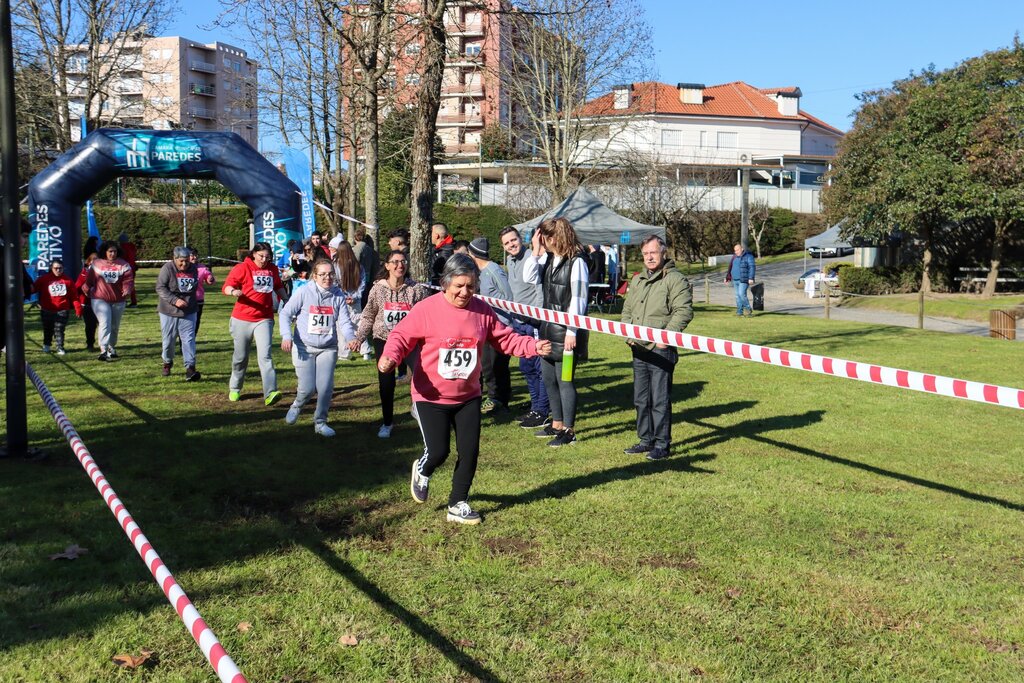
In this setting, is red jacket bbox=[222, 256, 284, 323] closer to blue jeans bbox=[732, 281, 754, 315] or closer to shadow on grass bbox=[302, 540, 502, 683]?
shadow on grass bbox=[302, 540, 502, 683]

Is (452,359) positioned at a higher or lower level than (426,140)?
lower

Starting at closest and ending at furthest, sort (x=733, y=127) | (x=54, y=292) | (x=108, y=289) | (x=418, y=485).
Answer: (x=418, y=485), (x=108, y=289), (x=54, y=292), (x=733, y=127)

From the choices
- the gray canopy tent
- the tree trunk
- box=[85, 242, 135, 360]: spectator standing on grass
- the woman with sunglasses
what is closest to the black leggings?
the woman with sunglasses

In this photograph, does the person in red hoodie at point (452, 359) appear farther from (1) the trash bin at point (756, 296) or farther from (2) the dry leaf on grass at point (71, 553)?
(1) the trash bin at point (756, 296)

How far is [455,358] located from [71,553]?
2557 millimetres

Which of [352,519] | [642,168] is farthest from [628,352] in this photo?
[642,168]

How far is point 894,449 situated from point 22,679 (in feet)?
24.4

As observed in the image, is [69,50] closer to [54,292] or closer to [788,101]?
[54,292]

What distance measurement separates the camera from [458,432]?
6441mm

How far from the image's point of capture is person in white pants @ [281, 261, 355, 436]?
914 cm

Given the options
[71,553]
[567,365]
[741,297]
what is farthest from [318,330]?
[741,297]

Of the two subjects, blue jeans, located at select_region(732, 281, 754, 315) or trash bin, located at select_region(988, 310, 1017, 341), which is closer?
trash bin, located at select_region(988, 310, 1017, 341)

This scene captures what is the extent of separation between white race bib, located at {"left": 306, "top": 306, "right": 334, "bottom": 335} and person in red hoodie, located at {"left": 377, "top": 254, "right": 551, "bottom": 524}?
2916 millimetres

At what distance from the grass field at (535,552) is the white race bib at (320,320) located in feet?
3.43
